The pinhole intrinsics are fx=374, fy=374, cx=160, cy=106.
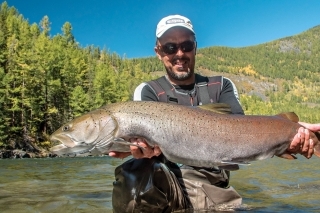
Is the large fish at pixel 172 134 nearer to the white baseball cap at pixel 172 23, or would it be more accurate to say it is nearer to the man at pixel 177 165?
the man at pixel 177 165

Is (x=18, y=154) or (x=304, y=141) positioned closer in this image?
(x=304, y=141)

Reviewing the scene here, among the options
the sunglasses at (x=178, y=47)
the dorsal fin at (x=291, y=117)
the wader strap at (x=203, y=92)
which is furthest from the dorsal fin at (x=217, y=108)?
the sunglasses at (x=178, y=47)

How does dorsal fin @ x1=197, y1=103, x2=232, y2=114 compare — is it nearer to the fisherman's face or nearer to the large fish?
the large fish

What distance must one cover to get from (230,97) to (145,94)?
106 centimetres

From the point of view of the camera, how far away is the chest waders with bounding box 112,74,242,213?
4.05 m

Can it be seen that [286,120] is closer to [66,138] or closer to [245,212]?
[245,212]

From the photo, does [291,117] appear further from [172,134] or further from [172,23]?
[172,23]

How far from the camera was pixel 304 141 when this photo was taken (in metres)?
3.77

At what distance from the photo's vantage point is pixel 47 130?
43.2 meters

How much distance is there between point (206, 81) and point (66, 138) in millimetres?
2136

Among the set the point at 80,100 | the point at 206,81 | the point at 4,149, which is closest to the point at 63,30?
the point at 80,100

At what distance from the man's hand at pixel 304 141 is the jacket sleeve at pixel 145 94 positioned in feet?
5.55

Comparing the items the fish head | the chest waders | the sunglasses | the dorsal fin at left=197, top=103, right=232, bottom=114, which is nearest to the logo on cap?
the sunglasses

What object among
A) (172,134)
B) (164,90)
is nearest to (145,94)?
(164,90)
